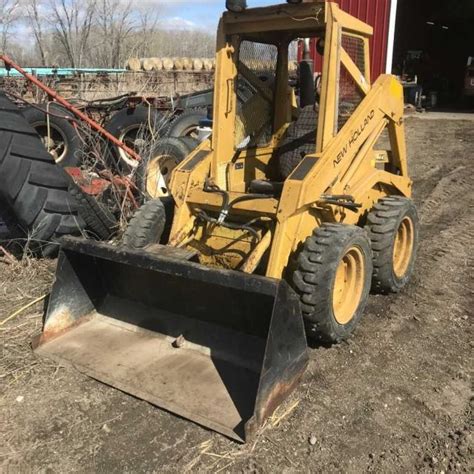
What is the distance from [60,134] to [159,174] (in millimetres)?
3646

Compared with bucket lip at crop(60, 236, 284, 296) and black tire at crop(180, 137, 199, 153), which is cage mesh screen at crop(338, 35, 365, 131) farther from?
black tire at crop(180, 137, 199, 153)

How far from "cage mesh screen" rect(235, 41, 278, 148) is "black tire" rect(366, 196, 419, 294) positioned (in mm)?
1181

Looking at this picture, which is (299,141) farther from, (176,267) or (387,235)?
(176,267)

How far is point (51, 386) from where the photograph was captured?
137 inches

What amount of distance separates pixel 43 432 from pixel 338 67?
301cm

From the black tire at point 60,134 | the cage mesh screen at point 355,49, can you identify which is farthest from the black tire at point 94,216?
the black tire at point 60,134

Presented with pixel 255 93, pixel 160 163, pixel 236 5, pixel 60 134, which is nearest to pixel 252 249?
pixel 255 93

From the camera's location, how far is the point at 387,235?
440 cm

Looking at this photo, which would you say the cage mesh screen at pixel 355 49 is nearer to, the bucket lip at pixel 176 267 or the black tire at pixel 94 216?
the bucket lip at pixel 176 267

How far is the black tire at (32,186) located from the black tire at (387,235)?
2570mm

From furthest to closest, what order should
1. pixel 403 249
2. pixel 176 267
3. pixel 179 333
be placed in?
pixel 403 249, pixel 179 333, pixel 176 267

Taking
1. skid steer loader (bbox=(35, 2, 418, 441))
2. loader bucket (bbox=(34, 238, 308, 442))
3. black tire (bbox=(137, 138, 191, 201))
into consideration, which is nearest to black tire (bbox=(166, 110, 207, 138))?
black tire (bbox=(137, 138, 191, 201))

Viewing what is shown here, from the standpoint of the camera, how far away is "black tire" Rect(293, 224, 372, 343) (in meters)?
3.50

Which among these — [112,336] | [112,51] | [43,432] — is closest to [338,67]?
[112,336]
